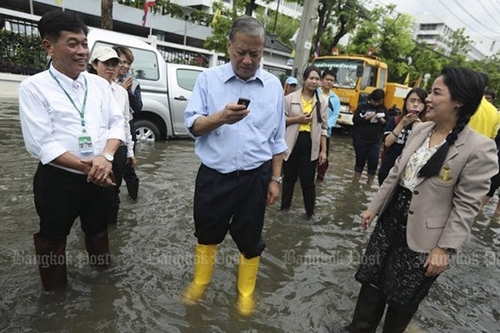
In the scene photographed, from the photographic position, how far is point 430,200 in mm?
1895

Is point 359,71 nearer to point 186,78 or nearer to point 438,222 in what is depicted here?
point 186,78

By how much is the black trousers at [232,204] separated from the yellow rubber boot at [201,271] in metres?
0.08

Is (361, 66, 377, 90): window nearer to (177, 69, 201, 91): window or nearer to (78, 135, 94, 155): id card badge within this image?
(177, 69, 201, 91): window

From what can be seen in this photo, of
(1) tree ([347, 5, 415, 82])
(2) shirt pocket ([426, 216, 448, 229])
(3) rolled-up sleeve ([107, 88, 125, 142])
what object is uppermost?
(1) tree ([347, 5, 415, 82])

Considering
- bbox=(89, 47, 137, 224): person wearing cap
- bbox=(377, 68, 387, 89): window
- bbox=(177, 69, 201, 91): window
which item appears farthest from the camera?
bbox=(377, 68, 387, 89): window

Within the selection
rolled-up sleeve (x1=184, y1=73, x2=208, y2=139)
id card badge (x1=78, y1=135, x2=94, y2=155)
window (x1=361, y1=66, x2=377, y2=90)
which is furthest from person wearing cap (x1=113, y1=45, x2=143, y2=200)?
window (x1=361, y1=66, x2=377, y2=90)

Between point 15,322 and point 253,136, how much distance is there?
1.88 metres

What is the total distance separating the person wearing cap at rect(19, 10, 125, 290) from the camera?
196 centimetres

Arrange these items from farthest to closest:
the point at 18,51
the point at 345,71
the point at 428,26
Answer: the point at 428,26 → the point at 345,71 → the point at 18,51

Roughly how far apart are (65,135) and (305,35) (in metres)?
8.97

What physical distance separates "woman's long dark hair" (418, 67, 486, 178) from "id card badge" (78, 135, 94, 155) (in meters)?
1.93

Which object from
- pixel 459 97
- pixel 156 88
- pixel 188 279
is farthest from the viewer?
pixel 156 88

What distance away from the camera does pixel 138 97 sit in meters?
3.95

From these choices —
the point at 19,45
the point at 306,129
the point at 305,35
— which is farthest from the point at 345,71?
the point at 19,45
